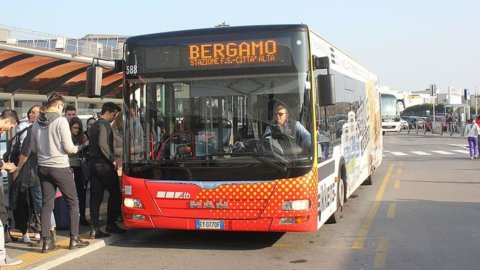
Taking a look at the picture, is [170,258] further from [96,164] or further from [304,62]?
[304,62]

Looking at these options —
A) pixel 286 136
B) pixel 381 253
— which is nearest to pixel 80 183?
pixel 286 136

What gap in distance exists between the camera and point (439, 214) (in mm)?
9555

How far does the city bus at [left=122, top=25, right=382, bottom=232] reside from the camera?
6.61m

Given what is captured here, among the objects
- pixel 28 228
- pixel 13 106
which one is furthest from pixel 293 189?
pixel 13 106

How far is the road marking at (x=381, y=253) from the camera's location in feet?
20.4

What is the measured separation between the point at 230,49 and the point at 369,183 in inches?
331

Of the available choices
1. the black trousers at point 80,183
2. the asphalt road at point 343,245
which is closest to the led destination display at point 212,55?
the black trousers at point 80,183

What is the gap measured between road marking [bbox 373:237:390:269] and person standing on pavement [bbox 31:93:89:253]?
3664 millimetres

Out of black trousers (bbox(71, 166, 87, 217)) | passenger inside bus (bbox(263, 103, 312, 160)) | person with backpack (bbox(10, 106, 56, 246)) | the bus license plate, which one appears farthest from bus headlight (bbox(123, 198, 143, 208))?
passenger inside bus (bbox(263, 103, 312, 160))

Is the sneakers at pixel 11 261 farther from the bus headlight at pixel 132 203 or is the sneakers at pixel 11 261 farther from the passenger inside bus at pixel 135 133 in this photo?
the passenger inside bus at pixel 135 133

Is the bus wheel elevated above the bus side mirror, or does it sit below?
below

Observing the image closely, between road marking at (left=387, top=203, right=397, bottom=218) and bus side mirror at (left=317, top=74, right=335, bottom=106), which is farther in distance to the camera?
road marking at (left=387, top=203, right=397, bottom=218)

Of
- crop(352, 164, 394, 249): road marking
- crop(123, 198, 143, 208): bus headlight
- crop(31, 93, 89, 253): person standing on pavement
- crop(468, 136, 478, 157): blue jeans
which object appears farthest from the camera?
crop(468, 136, 478, 157): blue jeans

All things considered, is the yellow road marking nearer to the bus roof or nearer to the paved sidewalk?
the paved sidewalk
